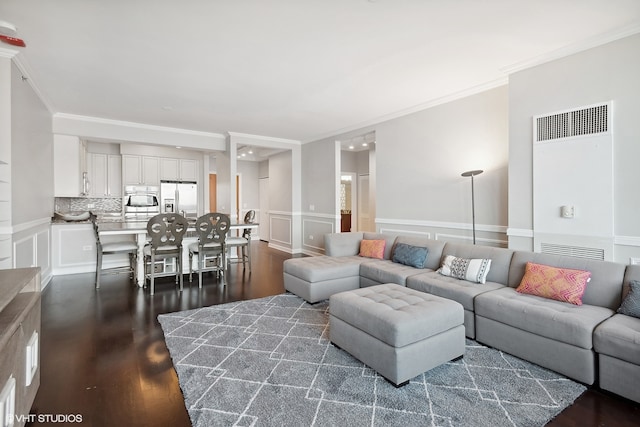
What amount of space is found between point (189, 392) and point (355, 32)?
10.1 ft

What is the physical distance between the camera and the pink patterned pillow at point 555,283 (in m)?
2.54

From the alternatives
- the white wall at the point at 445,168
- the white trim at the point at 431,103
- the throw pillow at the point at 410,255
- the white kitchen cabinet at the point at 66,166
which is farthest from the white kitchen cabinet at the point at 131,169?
the throw pillow at the point at 410,255

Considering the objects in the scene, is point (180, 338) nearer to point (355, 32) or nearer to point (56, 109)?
point (355, 32)

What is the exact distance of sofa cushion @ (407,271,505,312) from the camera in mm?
2863

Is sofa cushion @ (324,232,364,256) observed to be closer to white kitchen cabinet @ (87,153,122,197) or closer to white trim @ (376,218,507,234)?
white trim @ (376,218,507,234)

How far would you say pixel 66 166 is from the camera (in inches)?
214

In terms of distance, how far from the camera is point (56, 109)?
4.98 metres

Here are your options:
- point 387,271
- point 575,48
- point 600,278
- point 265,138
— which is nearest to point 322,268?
point 387,271

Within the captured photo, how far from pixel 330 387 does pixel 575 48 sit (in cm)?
382

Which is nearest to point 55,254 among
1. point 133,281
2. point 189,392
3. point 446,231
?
point 133,281

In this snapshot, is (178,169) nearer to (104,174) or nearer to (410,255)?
(104,174)

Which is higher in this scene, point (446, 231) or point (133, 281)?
point (446, 231)

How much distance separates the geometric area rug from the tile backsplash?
530 centimetres

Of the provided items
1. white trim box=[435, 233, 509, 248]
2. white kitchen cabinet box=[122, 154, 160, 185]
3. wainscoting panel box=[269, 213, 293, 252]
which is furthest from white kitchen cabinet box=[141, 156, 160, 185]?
white trim box=[435, 233, 509, 248]
